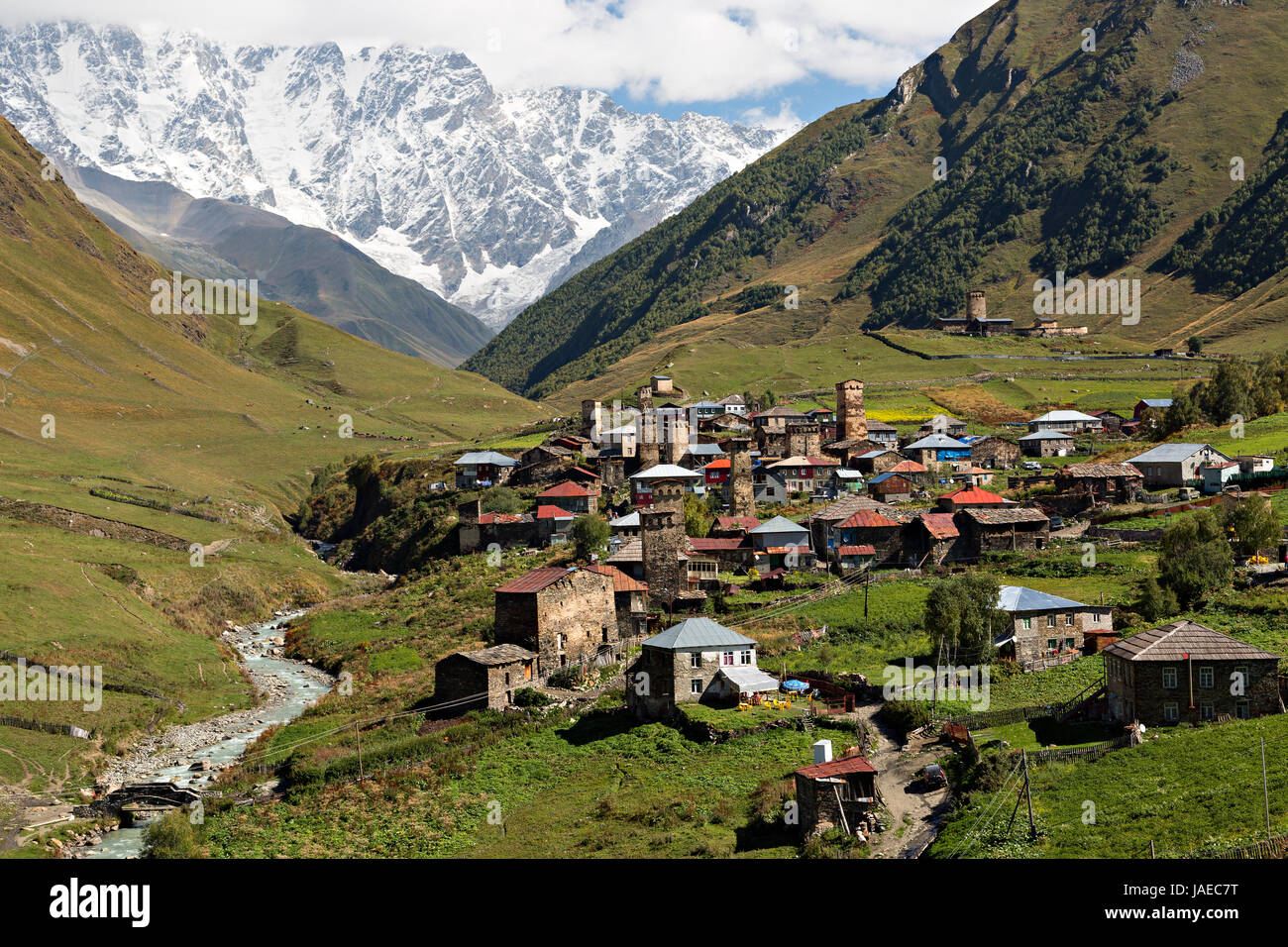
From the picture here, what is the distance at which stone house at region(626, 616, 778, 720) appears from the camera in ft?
165

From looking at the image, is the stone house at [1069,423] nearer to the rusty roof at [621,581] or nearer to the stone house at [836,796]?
the rusty roof at [621,581]

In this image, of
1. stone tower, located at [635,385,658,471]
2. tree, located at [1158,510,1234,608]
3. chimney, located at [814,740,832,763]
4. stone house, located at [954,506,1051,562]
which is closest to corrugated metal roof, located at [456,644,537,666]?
chimney, located at [814,740,832,763]

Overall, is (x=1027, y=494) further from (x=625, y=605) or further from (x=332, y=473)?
(x=332, y=473)

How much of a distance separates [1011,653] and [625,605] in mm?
22055

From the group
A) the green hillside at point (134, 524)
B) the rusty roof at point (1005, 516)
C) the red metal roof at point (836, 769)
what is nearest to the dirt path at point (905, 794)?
the red metal roof at point (836, 769)

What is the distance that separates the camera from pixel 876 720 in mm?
45969

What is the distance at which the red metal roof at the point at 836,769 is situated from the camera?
34969 millimetres

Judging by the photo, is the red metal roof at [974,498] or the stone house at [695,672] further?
the red metal roof at [974,498]

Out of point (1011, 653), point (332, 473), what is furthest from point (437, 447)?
point (1011, 653)

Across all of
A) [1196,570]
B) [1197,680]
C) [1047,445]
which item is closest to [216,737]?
[1197,680]

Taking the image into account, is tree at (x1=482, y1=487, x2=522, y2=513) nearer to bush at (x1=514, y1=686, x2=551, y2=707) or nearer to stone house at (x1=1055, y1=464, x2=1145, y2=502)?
stone house at (x1=1055, y1=464, x2=1145, y2=502)

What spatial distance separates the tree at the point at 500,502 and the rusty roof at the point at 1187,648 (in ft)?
230

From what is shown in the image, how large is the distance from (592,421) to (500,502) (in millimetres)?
32382
